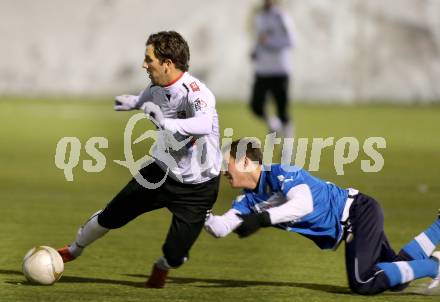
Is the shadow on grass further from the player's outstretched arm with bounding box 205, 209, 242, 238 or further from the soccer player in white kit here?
the player's outstretched arm with bounding box 205, 209, 242, 238

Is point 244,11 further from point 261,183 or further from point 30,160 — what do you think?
point 261,183

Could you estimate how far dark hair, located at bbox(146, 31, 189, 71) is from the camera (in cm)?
894

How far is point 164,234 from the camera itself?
12.4 metres

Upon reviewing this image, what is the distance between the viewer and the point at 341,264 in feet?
35.1

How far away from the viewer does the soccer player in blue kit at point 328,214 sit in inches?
344

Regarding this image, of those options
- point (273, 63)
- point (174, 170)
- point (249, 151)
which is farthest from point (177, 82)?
point (273, 63)

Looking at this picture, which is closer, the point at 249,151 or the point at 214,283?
the point at 249,151

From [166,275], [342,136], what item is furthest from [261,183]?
[342,136]

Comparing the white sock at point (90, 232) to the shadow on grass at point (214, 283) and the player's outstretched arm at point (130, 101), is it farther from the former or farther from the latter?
the player's outstretched arm at point (130, 101)

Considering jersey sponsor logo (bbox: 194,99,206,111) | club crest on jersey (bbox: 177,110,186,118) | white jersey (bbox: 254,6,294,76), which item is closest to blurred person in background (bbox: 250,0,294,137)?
white jersey (bbox: 254,6,294,76)

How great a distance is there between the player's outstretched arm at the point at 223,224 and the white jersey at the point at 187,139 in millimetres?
711

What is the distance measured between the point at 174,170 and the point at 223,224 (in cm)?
96

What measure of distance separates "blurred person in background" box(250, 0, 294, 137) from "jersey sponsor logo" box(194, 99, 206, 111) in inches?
493

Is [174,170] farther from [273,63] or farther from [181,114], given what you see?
[273,63]
